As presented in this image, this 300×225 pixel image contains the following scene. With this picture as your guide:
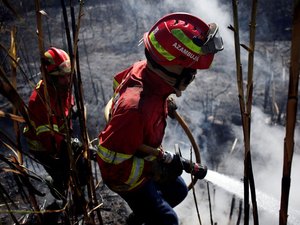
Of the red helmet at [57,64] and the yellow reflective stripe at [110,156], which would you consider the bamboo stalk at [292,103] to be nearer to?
the yellow reflective stripe at [110,156]

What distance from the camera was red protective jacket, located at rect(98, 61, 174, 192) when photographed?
7.65 feet

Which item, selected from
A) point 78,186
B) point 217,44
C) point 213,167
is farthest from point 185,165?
point 213,167

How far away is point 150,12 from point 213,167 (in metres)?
8.23

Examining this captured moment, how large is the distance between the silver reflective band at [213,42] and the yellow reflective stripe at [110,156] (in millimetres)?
973

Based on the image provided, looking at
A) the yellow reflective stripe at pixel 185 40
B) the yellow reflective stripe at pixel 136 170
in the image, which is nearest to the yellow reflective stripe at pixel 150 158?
the yellow reflective stripe at pixel 136 170

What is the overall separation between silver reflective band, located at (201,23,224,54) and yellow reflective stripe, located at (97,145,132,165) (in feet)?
3.19

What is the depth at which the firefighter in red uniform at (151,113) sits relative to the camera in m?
2.36

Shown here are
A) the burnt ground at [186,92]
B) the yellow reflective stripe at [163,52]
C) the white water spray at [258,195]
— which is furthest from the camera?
the burnt ground at [186,92]

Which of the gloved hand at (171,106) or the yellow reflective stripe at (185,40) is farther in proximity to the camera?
the gloved hand at (171,106)

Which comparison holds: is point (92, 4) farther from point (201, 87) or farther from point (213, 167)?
point (213, 167)

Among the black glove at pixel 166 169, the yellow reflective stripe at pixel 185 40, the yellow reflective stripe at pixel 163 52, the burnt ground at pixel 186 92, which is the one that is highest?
the yellow reflective stripe at pixel 185 40

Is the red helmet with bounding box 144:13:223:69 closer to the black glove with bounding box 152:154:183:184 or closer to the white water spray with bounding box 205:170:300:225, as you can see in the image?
the black glove with bounding box 152:154:183:184

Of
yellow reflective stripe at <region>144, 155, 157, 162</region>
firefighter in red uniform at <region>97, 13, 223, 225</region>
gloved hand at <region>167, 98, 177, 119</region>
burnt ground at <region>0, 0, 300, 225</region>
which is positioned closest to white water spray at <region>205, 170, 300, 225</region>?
burnt ground at <region>0, 0, 300, 225</region>

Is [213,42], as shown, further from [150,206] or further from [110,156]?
[150,206]
